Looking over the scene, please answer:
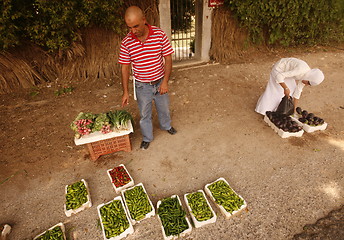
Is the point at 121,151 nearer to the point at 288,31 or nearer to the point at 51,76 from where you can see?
the point at 51,76

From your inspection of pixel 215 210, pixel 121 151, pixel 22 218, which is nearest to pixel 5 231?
pixel 22 218

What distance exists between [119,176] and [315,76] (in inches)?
142

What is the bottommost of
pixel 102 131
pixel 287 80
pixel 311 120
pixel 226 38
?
pixel 311 120

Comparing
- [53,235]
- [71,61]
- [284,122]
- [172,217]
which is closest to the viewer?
[53,235]

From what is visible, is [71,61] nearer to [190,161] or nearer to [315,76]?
[190,161]

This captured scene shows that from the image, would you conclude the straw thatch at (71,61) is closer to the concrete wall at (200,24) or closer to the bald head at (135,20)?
the concrete wall at (200,24)

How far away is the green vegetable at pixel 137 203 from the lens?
2814 mm

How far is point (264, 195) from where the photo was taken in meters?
3.17

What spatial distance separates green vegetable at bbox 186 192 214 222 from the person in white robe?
8.17 ft

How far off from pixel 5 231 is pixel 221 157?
3.22 metres

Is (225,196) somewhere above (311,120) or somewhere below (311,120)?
below

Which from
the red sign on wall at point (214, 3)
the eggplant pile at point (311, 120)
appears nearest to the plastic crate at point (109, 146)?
the eggplant pile at point (311, 120)

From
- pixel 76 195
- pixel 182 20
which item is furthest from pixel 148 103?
pixel 182 20

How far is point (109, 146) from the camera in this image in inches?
147
